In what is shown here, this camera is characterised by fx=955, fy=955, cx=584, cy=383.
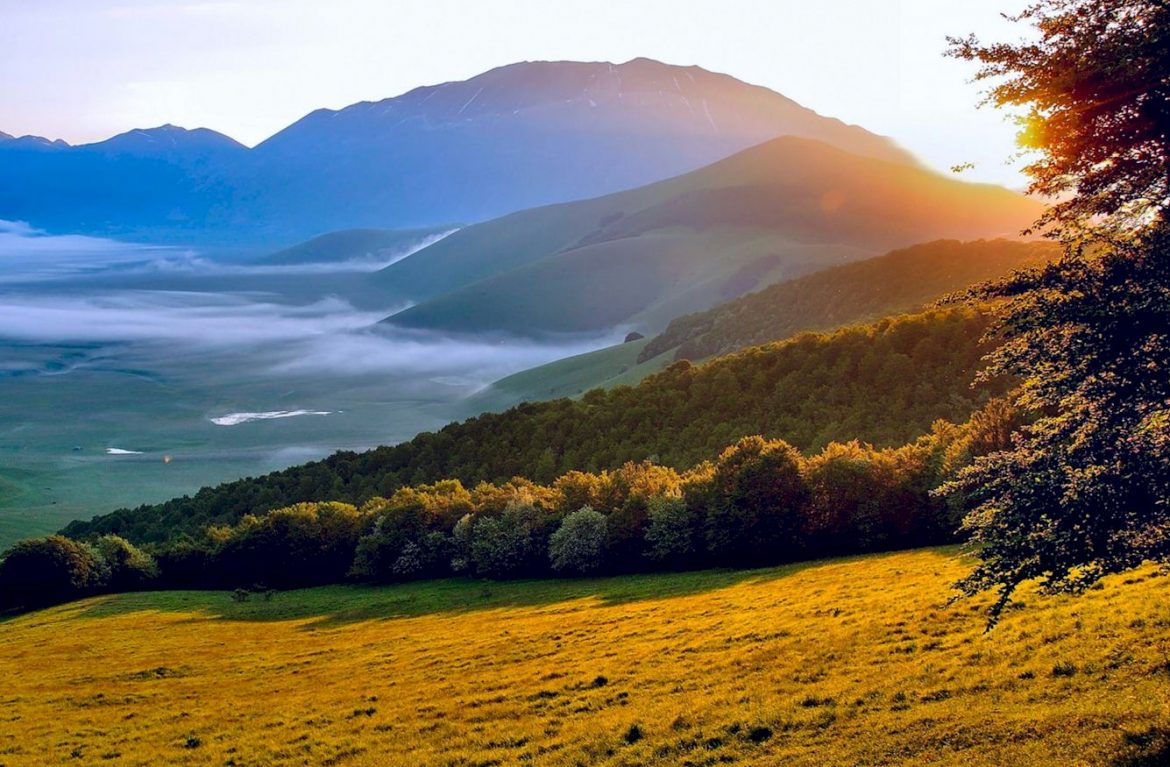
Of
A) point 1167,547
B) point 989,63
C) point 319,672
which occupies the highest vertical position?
point 989,63

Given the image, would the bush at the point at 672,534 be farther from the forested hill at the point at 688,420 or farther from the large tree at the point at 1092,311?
the large tree at the point at 1092,311

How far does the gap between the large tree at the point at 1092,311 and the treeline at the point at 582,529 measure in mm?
38488

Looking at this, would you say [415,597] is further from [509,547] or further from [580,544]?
[580,544]

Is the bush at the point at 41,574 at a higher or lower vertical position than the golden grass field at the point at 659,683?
higher

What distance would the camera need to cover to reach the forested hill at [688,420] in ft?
341

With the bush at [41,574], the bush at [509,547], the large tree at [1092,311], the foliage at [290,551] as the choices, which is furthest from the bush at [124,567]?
the large tree at [1092,311]

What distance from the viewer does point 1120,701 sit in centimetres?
2125

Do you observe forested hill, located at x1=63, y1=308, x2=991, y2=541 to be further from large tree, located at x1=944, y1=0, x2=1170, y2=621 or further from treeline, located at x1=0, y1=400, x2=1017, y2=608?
large tree, located at x1=944, y1=0, x2=1170, y2=621

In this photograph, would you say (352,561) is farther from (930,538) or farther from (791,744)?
(791,744)

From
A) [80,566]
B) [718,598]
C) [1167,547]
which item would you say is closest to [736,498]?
[718,598]

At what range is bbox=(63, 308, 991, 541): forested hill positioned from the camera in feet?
341

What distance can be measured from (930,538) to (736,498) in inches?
523

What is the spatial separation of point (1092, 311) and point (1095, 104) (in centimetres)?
456

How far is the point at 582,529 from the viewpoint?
74.0m
